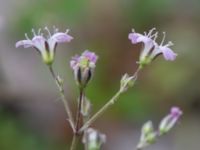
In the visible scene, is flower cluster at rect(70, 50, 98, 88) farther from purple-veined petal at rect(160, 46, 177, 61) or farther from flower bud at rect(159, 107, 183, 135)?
flower bud at rect(159, 107, 183, 135)

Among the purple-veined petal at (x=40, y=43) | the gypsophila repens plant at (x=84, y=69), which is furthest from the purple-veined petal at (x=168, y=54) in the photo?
the purple-veined petal at (x=40, y=43)

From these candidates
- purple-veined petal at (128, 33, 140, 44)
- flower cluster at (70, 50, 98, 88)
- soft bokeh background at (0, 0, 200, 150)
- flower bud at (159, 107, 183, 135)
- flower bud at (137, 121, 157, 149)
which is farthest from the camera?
soft bokeh background at (0, 0, 200, 150)

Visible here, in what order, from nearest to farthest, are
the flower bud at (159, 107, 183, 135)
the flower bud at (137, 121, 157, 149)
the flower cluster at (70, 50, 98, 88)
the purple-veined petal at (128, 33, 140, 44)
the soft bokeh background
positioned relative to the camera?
the flower cluster at (70, 50, 98, 88)
the purple-veined petal at (128, 33, 140, 44)
the flower bud at (137, 121, 157, 149)
the flower bud at (159, 107, 183, 135)
the soft bokeh background

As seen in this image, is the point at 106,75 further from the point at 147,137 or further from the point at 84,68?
the point at 84,68

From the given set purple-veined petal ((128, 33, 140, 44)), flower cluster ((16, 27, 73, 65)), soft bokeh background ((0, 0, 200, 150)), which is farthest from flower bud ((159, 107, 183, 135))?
soft bokeh background ((0, 0, 200, 150))

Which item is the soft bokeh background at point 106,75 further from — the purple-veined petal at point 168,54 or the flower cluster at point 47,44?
the purple-veined petal at point 168,54

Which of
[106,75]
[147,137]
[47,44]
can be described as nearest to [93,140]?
[147,137]

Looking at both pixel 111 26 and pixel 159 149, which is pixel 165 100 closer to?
pixel 159 149

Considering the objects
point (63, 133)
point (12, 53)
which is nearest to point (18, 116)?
point (63, 133)

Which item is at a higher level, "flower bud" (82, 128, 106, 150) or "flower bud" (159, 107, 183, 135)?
"flower bud" (82, 128, 106, 150)
